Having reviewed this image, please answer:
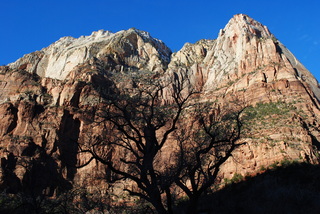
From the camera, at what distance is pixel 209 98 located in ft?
203

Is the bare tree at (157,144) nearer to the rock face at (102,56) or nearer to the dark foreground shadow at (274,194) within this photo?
the dark foreground shadow at (274,194)

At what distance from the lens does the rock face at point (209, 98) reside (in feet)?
145

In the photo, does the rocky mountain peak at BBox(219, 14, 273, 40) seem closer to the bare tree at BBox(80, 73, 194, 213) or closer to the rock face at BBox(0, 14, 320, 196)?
the rock face at BBox(0, 14, 320, 196)

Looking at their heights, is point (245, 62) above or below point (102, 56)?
below

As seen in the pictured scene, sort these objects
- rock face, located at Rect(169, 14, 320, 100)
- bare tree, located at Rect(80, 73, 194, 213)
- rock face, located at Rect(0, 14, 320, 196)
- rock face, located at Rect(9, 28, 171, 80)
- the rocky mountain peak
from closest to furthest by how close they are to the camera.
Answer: bare tree, located at Rect(80, 73, 194, 213)
rock face, located at Rect(0, 14, 320, 196)
rock face, located at Rect(169, 14, 320, 100)
the rocky mountain peak
rock face, located at Rect(9, 28, 171, 80)

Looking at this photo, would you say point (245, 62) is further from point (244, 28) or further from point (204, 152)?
point (204, 152)

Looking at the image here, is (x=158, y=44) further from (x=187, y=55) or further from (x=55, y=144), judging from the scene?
(x=55, y=144)

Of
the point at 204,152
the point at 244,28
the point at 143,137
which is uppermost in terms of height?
the point at 244,28

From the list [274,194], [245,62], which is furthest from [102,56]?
[274,194]

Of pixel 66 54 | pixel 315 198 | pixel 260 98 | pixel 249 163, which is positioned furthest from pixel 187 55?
pixel 315 198

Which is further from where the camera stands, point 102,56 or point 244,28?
point 102,56

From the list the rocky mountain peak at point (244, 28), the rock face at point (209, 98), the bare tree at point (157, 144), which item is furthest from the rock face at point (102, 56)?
the bare tree at point (157, 144)

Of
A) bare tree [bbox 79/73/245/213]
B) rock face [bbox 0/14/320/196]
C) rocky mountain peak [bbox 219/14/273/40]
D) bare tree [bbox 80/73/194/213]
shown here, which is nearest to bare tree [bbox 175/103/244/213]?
bare tree [bbox 79/73/245/213]

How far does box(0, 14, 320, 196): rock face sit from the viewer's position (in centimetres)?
4422
